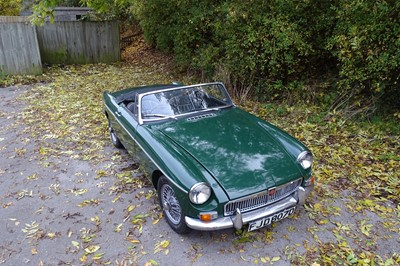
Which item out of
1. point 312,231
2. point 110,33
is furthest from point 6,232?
point 110,33

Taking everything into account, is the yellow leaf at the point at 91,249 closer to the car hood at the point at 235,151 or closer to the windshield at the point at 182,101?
the car hood at the point at 235,151

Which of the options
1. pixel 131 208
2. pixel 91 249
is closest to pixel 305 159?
pixel 131 208

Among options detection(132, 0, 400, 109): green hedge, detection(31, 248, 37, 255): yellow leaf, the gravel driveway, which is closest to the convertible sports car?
the gravel driveway

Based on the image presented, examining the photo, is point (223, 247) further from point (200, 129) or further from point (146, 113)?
point (146, 113)

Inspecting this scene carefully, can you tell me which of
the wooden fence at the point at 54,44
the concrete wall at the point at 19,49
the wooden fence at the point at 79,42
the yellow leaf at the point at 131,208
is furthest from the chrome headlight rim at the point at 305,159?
the wooden fence at the point at 79,42

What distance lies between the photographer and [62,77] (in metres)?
10.6

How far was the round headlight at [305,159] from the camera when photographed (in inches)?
126

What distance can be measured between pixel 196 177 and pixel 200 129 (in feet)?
3.21

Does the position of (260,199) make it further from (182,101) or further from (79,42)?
(79,42)

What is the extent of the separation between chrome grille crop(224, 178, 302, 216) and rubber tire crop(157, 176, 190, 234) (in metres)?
0.53

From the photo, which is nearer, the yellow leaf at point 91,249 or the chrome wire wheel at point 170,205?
the yellow leaf at point 91,249

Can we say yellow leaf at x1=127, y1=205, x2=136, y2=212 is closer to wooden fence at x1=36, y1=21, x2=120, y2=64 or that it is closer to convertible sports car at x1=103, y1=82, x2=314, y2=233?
convertible sports car at x1=103, y1=82, x2=314, y2=233

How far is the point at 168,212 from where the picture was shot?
3.29 meters

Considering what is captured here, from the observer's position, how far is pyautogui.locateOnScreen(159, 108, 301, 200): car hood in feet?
9.34
